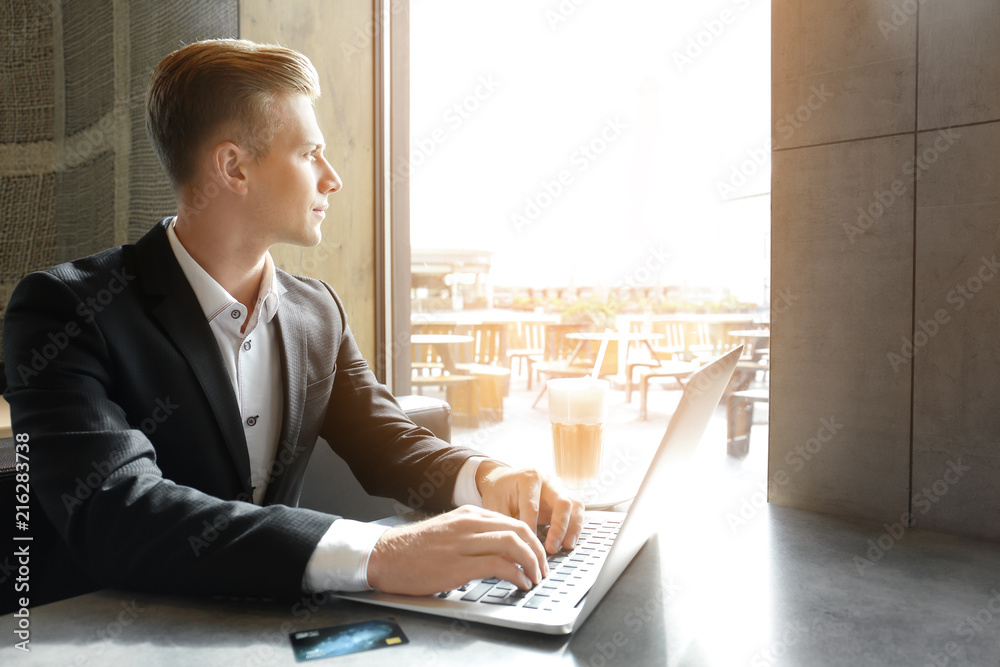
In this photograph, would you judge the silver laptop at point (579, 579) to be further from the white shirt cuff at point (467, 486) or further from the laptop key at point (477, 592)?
the white shirt cuff at point (467, 486)

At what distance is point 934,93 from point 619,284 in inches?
54.4

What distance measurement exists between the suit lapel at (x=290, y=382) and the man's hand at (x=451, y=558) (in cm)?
56

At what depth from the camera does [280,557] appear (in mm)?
672

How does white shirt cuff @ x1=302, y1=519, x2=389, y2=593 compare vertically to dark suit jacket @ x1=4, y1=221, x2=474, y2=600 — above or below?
below

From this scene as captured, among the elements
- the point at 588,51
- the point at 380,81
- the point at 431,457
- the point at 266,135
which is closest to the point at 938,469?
the point at 431,457

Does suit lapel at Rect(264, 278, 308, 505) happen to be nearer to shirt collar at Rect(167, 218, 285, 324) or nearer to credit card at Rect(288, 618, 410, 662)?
shirt collar at Rect(167, 218, 285, 324)

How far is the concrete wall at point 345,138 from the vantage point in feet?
7.03

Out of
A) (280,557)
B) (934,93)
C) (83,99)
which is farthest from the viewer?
(83,99)

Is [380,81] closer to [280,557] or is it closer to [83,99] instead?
[83,99]

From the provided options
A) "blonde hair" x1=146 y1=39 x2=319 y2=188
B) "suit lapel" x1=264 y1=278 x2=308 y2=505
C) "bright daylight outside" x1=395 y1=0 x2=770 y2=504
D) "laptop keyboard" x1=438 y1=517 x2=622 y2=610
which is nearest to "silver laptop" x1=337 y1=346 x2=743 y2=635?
"laptop keyboard" x1=438 y1=517 x2=622 y2=610

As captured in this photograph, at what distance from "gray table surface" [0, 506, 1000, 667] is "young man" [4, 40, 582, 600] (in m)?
0.05

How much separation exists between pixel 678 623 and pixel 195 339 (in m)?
0.77

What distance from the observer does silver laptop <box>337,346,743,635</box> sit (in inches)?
23.4

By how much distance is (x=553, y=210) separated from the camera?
233cm
